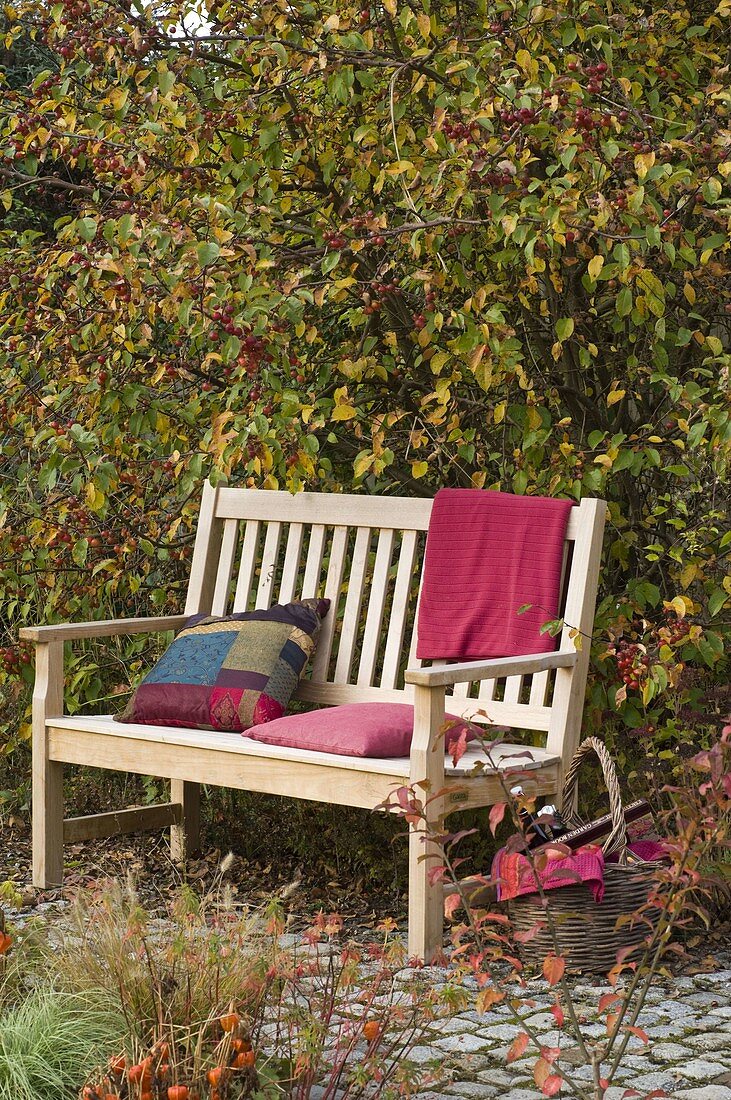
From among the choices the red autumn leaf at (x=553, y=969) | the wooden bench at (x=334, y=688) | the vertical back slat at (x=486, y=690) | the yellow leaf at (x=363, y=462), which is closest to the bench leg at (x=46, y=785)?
the wooden bench at (x=334, y=688)

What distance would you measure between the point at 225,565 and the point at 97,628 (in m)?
0.53

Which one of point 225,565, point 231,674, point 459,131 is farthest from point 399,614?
point 459,131

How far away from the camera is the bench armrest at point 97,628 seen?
455 centimetres

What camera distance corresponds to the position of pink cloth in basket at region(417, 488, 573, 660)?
4145mm

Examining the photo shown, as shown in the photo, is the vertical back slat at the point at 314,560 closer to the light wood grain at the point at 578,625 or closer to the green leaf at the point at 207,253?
the light wood grain at the point at 578,625

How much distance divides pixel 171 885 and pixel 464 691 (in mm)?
1217

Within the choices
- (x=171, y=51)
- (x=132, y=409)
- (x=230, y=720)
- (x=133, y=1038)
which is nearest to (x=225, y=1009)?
(x=133, y=1038)

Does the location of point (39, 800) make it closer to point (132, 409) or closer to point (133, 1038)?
point (132, 409)

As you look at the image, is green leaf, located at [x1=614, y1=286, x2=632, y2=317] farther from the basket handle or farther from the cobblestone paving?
the cobblestone paving

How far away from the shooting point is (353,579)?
4559 millimetres

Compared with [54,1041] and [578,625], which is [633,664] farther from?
[54,1041]

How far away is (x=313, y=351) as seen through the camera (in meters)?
5.05

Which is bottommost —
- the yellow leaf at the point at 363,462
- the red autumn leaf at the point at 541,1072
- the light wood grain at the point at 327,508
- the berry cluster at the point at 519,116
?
the red autumn leaf at the point at 541,1072

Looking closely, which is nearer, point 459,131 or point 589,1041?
point 589,1041
